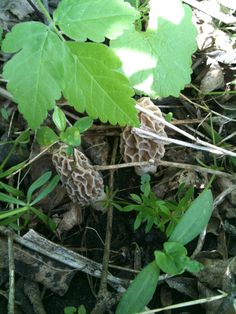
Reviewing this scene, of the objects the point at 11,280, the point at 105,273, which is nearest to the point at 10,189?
the point at 11,280

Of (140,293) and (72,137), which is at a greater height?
(72,137)

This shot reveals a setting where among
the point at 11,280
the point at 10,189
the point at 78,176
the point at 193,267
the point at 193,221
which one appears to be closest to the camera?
the point at 193,267

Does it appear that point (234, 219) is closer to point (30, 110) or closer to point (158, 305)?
point (158, 305)

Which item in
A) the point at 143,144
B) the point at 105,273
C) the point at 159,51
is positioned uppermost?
the point at 159,51

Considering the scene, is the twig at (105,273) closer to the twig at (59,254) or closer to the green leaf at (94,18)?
the twig at (59,254)

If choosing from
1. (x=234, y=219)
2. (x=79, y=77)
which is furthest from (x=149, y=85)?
(x=234, y=219)

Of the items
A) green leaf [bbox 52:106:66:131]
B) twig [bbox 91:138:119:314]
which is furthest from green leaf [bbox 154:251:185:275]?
green leaf [bbox 52:106:66:131]

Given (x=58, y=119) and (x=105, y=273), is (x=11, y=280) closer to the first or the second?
(x=105, y=273)
